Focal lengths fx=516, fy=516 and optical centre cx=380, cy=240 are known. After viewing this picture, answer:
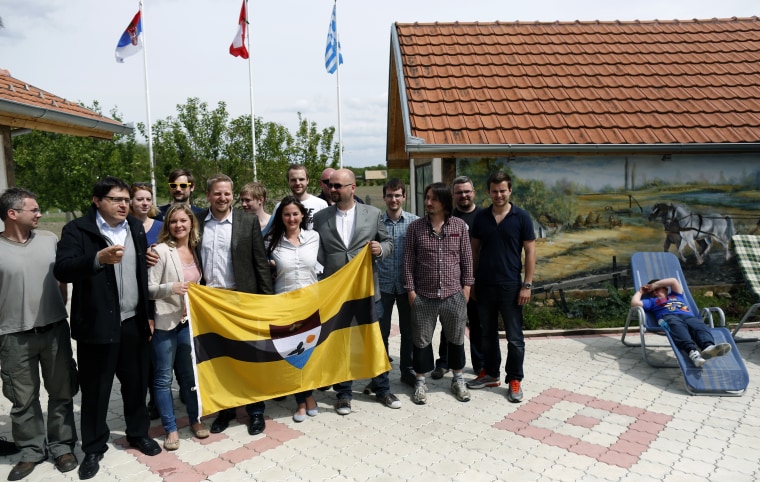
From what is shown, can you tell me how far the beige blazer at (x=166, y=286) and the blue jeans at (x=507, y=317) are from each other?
8.93 feet

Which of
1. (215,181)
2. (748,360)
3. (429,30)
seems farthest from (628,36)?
(215,181)

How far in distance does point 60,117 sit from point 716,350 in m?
8.18

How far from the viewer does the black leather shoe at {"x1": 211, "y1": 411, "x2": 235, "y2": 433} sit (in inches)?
170

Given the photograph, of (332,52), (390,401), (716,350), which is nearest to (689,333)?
(716,350)

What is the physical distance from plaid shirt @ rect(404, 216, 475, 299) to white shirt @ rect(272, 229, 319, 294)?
90 centimetres

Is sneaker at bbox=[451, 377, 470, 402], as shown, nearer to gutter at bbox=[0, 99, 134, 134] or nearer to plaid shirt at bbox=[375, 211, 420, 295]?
plaid shirt at bbox=[375, 211, 420, 295]

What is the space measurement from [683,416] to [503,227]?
7.37 ft

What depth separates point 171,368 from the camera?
405 centimetres

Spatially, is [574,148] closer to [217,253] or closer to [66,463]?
[217,253]

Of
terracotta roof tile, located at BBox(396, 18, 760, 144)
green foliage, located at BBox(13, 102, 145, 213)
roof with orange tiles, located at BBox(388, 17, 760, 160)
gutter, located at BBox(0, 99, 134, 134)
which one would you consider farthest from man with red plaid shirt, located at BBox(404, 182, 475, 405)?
green foliage, located at BBox(13, 102, 145, 213)

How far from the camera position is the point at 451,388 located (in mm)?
5102

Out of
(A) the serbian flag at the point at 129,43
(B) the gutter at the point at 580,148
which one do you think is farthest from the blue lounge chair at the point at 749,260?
(A) the serbian flag at the point at 129,43

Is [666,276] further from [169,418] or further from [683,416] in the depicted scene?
[169,418]

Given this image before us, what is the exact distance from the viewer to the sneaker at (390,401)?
4.75 metres
